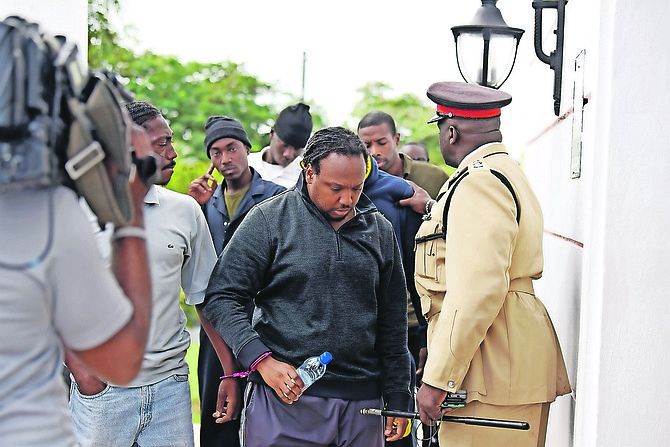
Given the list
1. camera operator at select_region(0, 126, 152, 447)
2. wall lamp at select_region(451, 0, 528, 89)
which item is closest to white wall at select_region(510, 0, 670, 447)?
wall lamp at select_region(451, 0, 528, 89)

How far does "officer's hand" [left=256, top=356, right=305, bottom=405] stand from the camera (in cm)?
321

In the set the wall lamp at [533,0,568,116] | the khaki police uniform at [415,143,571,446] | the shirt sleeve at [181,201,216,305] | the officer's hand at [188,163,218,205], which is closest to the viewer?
the khaki police uniform at [415,143,571,446]

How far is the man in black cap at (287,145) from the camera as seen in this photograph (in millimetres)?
5852

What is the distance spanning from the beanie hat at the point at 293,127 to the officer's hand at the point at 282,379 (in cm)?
286

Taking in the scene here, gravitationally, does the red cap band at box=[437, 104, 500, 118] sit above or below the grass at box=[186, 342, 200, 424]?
above

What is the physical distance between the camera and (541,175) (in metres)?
5.74

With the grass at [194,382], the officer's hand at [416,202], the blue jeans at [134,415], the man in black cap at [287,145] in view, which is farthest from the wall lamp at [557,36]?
the grass at [194,382]

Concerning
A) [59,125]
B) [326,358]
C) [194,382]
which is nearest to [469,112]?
[326,358]

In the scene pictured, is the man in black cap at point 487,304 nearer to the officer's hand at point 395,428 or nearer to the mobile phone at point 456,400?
the mobile phone at point 456,400

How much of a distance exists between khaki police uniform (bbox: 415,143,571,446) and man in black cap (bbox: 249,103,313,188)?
255 centimetres

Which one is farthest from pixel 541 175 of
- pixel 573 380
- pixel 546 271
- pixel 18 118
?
pixel 18 118

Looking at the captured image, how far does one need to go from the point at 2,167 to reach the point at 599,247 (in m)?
2.20

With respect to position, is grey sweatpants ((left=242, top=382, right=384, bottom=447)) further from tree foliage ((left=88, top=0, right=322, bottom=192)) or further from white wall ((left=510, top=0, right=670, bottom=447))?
tree foliage ((left=88, top=0, right=322, bottom=192))

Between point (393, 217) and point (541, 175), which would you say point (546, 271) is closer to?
point (541, 175)
